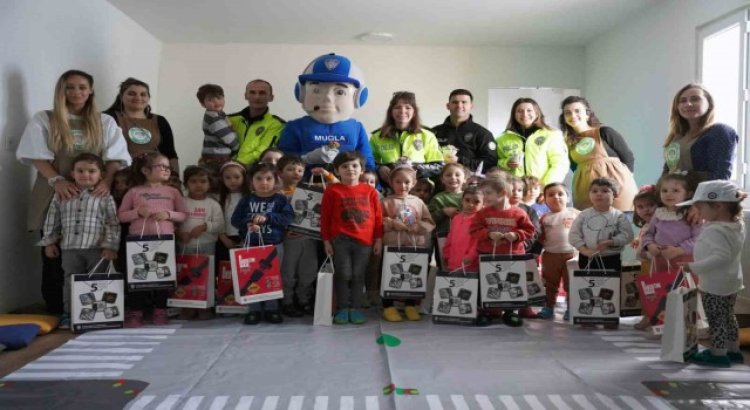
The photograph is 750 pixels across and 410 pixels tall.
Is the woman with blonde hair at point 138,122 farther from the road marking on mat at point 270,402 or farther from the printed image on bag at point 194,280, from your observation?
the road marking on mat at point 270,402

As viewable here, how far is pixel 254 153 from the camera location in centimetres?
455

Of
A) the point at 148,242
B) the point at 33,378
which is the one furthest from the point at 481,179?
the point at 33,378

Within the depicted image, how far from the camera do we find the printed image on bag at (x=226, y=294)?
3738 millimetres

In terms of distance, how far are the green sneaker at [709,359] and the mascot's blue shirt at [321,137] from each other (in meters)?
2.08

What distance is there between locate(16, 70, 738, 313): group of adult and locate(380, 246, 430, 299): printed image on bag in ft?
2.32

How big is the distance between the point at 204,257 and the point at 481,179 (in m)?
1.74

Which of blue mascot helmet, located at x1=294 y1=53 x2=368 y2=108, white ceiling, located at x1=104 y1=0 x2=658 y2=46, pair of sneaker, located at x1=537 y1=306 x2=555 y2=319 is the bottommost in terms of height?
pair of sneaker, located at x1=537 y1=306 x2=555 y2=319

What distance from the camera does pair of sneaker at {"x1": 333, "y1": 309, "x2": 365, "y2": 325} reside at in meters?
3.63

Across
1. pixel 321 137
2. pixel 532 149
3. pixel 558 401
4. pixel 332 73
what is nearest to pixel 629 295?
pixel 532 149

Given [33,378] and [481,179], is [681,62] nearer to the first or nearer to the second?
[481,179]

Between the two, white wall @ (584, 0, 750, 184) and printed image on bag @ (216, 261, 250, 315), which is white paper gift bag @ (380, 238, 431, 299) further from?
white wall @ (584, 0, 750, 184)

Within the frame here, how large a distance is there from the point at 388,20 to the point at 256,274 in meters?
3.81

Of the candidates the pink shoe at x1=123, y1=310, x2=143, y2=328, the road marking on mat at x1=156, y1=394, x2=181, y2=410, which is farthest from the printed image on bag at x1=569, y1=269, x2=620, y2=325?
the pink shoe at x1=123, y1=310, x2=143, y2=328

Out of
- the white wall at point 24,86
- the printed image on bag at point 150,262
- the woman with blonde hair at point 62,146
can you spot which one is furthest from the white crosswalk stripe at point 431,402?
the white wall at point 24,86
